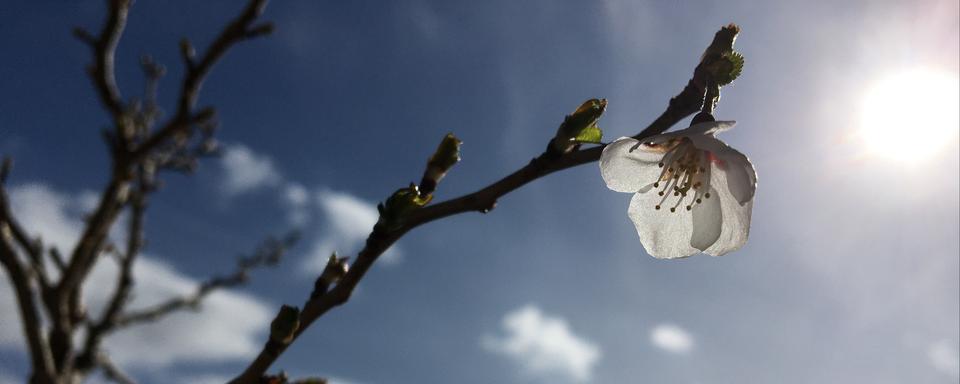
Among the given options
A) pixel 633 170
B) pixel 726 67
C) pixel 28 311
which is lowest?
pixel 28 311

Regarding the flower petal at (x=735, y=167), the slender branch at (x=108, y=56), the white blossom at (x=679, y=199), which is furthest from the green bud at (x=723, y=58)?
the slender branch at (x=108, y=56)

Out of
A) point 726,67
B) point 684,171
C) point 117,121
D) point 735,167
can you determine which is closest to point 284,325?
point 117,121

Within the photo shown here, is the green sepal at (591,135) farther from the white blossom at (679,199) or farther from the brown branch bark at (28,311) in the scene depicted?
the brown branch bark at (28,311)

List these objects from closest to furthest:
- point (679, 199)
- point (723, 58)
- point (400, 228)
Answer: point (400, 228), point (723, 58), point (679, 199)

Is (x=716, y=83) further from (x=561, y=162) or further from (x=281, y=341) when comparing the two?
(x=281, y=341)

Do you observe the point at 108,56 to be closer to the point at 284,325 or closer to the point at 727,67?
the point at 284,325

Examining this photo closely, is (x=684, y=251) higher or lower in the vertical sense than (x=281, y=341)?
higher

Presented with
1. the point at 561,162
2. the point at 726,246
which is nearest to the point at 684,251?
the point at 726,246
